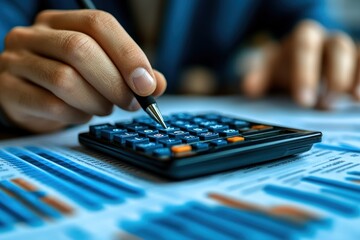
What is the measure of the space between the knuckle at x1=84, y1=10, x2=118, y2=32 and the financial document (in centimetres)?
10

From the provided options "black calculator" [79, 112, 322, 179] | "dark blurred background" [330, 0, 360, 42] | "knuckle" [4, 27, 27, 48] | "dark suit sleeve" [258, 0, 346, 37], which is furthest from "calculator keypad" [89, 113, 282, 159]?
"dark blurred background" [330, 0, 360, 42]

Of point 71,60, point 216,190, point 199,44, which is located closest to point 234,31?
point 199,44

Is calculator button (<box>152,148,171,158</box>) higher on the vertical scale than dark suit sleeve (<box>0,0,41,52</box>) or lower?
lower

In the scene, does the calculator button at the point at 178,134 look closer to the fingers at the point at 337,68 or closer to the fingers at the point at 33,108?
the fingers at the point at 33,108

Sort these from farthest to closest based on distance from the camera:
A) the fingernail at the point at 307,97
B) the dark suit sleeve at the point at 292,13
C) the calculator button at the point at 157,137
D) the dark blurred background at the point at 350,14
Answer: the dark blurred background at the point at 350,14 < the dark suit sleeve at the point at 292,13 < the fingernail at the point at 307,97 < the calculator button at the point at 157,137

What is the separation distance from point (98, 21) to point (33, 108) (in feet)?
0.33

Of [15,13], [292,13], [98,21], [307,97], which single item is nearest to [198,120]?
[98,21]

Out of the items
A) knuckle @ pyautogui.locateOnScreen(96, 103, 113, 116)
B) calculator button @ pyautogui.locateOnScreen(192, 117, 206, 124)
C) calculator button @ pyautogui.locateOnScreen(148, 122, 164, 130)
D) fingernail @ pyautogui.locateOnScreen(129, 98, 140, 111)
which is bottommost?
calculator button @ pyautogui.locateOnScreen(148, 122, 164, 130)

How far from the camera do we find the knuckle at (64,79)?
32 centimetres

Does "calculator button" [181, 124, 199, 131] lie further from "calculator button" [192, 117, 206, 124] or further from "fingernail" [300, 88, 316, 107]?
"fingernail" [300, 88, 316, 107]

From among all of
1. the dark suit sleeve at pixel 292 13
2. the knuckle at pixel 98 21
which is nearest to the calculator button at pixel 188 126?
the knuckle at pixel 98 21

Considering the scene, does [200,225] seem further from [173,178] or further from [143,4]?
[143,4]

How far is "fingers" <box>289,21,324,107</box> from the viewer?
57cm

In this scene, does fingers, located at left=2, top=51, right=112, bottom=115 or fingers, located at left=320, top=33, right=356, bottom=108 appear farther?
fingers, located at left=320, top=33, right=356, bottom=108
